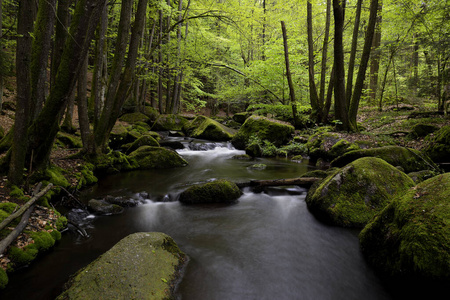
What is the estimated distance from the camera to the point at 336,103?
424 inches

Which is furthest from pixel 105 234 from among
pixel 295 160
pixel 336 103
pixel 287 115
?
pixel 287 115

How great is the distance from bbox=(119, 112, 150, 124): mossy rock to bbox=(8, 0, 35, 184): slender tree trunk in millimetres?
12958

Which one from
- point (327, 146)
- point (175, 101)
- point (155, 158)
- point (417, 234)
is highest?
point (175, 101)

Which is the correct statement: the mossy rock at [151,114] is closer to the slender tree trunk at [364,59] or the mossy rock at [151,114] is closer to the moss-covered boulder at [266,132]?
the moss-covered boulder at [266,132]

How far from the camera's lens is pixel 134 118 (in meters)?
17.8

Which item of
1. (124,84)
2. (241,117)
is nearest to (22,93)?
(124,84)

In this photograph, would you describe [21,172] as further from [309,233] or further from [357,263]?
[357,263]

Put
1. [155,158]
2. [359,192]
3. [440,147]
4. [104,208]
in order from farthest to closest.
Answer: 1. [155,158]
2. [440,147]
3. [104,208]
4. [359,192]

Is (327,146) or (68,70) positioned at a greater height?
(68,70)

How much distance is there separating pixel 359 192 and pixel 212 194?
3229 mm

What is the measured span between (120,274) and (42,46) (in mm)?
4583

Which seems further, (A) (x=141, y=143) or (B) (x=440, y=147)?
(A) (x=141, y=143)

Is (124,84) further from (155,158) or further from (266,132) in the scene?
(266,132)

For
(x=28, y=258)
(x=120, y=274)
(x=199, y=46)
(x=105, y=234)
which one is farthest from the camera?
(x=199, y=46)
